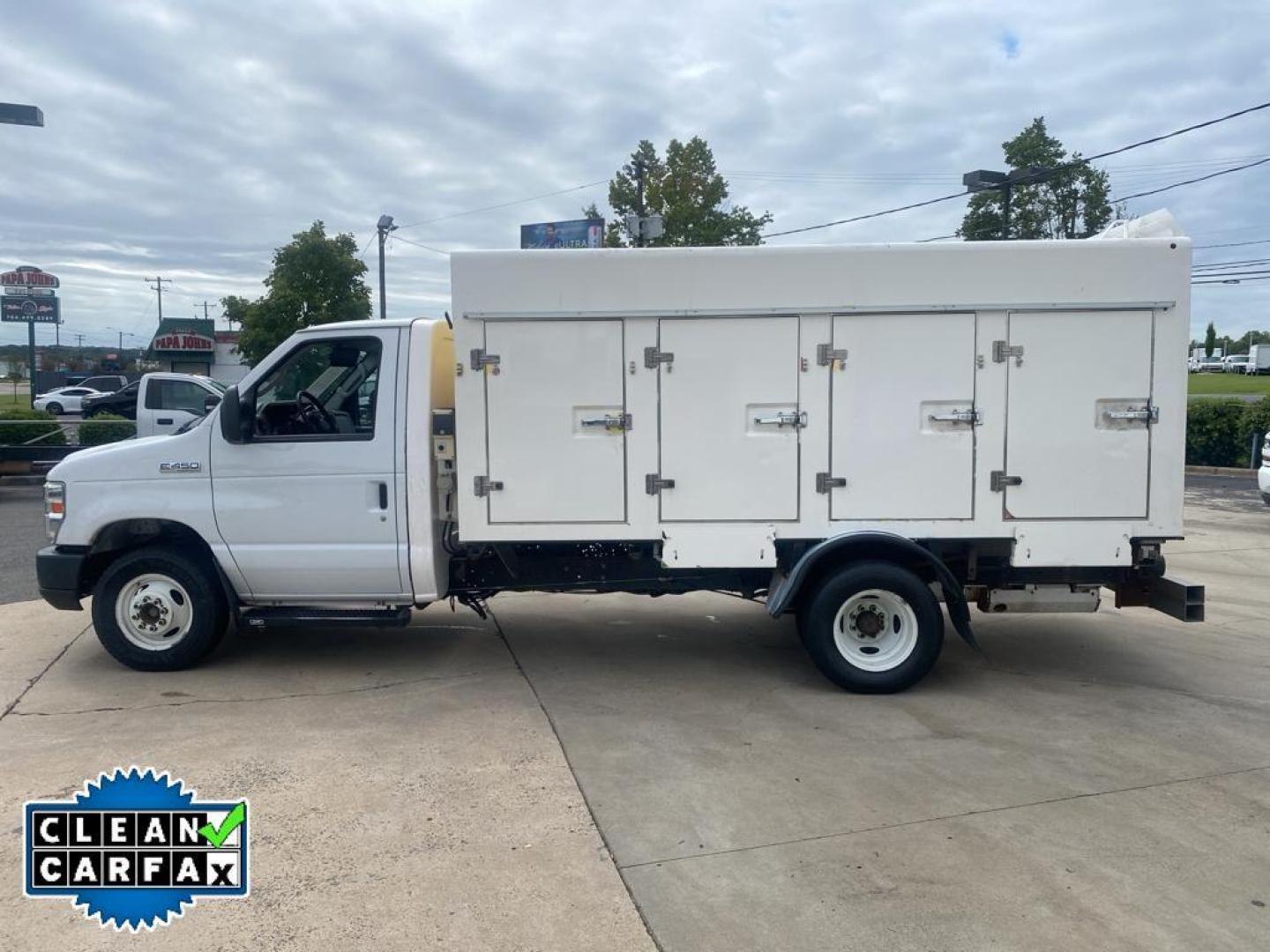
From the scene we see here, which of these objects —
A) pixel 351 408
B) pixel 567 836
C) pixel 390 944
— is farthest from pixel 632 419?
pixel 390 944

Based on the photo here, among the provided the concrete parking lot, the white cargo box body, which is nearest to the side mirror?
the white cargo box body

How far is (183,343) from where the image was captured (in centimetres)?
5406

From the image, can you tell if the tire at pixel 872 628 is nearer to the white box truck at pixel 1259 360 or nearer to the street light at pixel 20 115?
the street light at pixel 20 115

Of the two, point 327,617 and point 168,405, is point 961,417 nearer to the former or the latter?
point 327,617

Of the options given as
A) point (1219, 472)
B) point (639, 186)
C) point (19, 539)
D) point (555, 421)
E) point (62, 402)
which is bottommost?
point (19, 539)

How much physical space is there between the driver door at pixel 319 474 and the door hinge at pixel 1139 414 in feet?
14.6

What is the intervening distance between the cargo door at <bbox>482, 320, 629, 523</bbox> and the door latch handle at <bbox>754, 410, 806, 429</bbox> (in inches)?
33.4

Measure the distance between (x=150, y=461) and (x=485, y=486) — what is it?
7.31 feet

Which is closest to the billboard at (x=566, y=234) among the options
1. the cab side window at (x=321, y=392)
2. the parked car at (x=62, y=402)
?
the parked car at (x=62, y=402)

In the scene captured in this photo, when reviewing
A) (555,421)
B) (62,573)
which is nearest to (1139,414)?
(555,421)

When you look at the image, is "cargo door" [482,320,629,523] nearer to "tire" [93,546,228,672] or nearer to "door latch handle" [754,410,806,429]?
"door latch handle" [754,410,806,429]

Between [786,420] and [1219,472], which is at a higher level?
[786,420]

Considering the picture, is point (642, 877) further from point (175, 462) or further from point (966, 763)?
point (175, 462)

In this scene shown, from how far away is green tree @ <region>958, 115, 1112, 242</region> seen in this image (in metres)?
26.9
